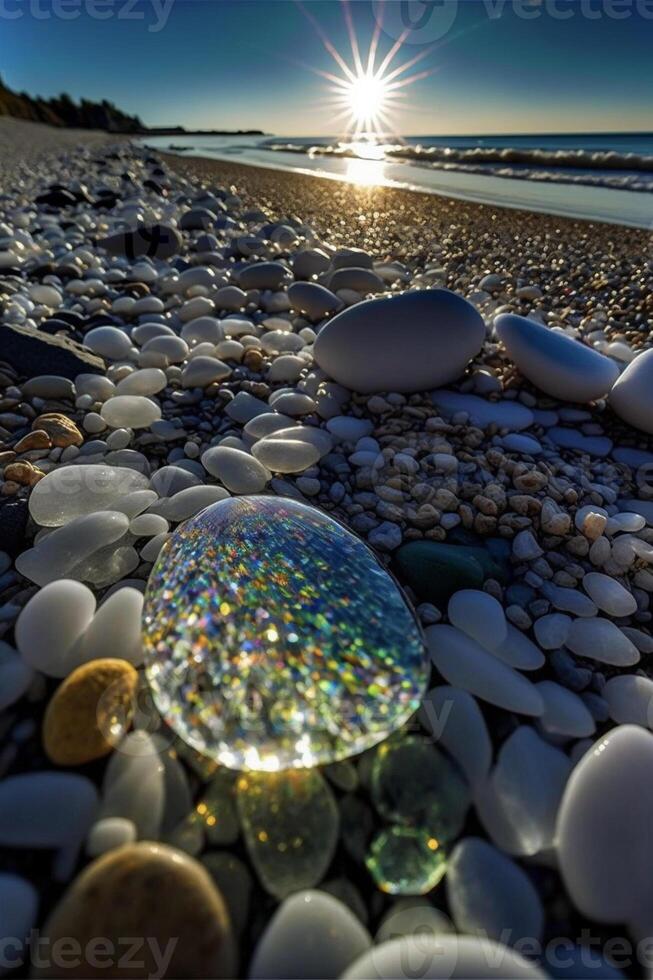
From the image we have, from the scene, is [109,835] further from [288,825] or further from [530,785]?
[530,785]

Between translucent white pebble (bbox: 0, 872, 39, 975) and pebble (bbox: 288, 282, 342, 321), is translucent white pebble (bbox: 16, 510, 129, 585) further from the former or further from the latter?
pebble (bbox: 288, 282, 342, 321)

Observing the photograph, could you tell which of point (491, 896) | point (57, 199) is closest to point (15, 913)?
point (491, 896)

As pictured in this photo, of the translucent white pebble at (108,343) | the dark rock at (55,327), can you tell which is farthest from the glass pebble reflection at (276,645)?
the dark rock at (55,327)

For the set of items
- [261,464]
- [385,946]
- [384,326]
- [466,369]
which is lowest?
[385,946]

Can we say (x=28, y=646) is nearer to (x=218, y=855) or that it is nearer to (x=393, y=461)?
(x=218, y=855)

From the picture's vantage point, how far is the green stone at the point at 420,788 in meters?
0.85

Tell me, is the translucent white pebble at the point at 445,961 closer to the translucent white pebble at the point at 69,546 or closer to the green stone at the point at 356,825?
the green stone at the point at 356,825

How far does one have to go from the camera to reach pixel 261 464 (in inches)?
62.1

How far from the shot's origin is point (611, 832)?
0.81 metres

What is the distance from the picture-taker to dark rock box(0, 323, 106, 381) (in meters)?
2.05

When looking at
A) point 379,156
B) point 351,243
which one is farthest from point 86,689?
point 379,156

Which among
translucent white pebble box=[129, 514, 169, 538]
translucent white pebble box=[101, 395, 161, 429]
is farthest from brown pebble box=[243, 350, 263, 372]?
translucent white pebble box=[129, 514, 169, 538]

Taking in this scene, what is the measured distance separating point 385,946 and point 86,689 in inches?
22.9

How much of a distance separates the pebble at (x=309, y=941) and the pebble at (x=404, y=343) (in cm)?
151
